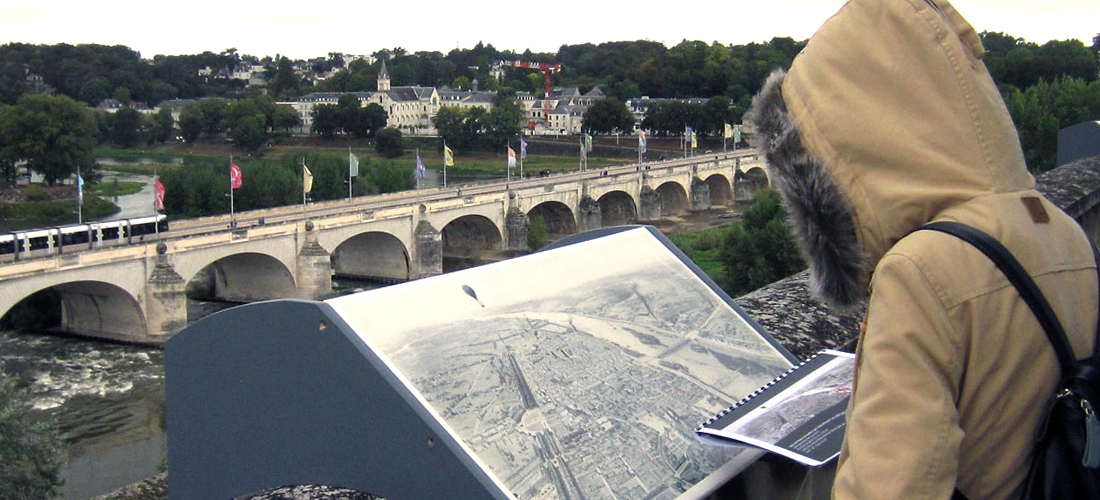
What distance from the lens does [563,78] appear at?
9756 cm

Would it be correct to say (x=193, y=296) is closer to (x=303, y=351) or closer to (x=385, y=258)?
(x=385, y=258)

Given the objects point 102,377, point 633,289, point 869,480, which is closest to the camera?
point 869,480

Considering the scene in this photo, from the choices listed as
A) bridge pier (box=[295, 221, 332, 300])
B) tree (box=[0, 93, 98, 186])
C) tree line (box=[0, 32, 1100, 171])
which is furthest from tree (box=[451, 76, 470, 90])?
bridge pier (box=[295, 221, 332, 300])

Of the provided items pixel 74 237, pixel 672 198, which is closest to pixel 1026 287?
pixel 74 237

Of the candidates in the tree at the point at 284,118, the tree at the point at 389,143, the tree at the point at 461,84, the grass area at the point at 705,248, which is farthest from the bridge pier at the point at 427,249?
the tree at the point at 461,84

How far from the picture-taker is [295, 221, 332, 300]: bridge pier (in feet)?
88.7

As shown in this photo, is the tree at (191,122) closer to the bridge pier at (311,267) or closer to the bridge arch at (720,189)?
the bridge arch at (720,189)

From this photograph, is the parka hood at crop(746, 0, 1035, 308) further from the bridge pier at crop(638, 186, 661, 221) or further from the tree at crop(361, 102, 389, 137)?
the tree at crop(361, 102, 389, 137)

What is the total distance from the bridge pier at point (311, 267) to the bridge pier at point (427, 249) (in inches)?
148

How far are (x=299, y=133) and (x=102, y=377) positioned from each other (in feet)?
170

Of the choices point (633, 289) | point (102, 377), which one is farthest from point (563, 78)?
point (633, 289)

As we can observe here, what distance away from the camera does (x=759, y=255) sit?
2003cm

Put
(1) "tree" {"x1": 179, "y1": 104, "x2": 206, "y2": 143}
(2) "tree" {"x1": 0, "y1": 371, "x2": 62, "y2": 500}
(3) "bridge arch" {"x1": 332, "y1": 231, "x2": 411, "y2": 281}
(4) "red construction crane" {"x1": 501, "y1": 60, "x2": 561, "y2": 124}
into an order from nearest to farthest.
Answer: (2) "tree" {"x1": 0, "y1": 371, "x2": 62, "y2": 500}
(3) "bridge arch" {"x1": 332, "y1": 231, "x2": 411, "y2": 281}
(1) "tree" {"x1": 179, "y1": 104, "x2": 206, "y2": 143}
(4) "red construction crane" {"x1": 501, "y1": 60, "x2": 561, "y2": 124}

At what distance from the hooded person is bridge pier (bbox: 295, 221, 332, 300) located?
2624 cm
